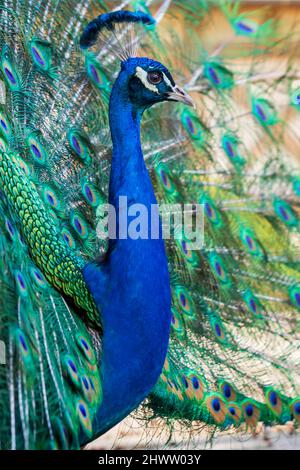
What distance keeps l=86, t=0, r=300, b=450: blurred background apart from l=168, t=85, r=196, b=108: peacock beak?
20cm

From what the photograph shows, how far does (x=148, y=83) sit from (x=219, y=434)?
1.23 m

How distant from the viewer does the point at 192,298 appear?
2.64 meters

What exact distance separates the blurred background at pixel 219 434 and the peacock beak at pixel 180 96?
0.66 ft

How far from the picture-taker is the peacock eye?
2.35 meters

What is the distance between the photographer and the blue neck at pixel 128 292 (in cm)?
238

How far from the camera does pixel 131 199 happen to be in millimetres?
2377

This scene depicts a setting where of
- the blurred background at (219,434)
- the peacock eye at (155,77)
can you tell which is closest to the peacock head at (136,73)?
the peacock eye at (155,77)

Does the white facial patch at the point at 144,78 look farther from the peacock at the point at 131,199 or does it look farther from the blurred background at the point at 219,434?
the blurred background at the point at 219,434

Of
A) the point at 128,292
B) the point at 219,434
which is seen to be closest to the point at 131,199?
the point at 128,292

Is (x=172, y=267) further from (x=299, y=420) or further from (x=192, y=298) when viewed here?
(x=299, y=420)

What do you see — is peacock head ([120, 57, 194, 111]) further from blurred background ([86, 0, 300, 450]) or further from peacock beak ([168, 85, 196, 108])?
blurred background ([86, 0, 300, 450])

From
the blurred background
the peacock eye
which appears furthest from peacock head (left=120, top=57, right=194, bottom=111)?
the blurred background
